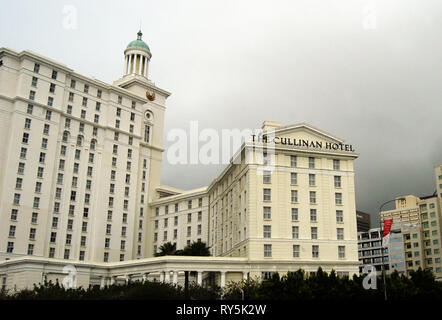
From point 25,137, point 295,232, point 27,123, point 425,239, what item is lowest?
point 295,232

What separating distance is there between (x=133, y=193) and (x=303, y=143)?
4843 centimetres

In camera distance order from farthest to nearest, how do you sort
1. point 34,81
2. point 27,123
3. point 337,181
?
1. point 34,81
2. point 27,123
3. point 337,181

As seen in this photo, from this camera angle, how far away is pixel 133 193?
11312 centimetres

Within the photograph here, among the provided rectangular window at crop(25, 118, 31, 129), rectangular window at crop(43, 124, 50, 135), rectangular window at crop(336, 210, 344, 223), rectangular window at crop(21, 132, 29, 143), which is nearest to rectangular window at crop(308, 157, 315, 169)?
rectangular window at crop(336, 210, 344, 223)

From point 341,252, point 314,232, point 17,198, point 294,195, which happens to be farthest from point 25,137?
point 341,252

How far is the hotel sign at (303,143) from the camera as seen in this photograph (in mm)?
78062

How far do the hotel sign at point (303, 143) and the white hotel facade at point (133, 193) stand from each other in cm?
23

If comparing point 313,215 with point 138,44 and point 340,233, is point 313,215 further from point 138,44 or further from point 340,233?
point 138,44

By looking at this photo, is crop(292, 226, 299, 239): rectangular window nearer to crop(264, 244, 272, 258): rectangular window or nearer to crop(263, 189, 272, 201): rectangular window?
crop(264, 244, 272, 258): rectangular window

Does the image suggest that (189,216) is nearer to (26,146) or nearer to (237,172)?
(237,172)

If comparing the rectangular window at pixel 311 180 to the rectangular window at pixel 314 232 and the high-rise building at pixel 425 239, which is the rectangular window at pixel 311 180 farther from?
the high-rise building at pixel 425 239

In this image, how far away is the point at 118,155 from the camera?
112m

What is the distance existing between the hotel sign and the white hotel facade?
235mm

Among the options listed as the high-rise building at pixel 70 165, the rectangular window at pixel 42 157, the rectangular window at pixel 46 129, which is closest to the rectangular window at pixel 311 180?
the high-rise building at pixel 70 165
